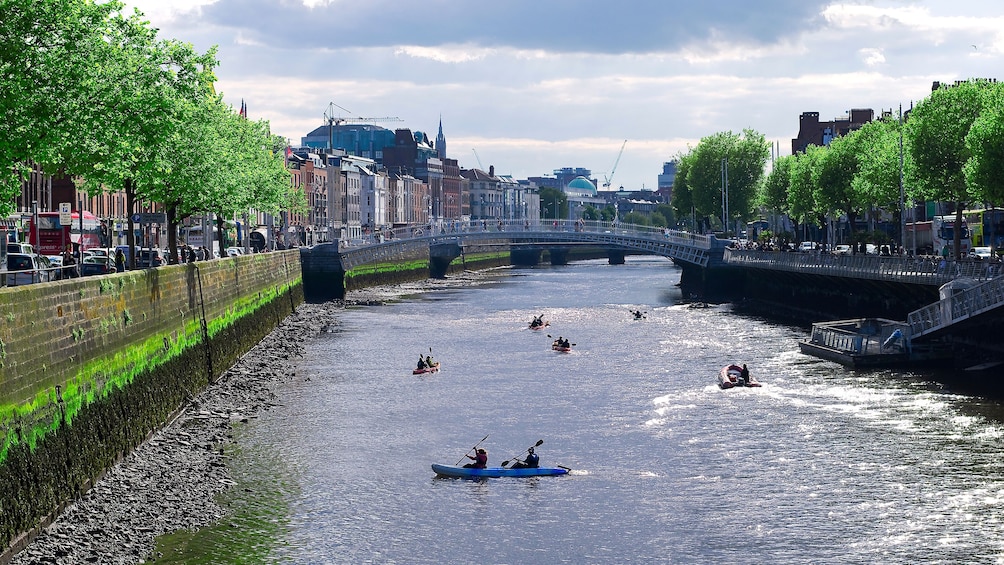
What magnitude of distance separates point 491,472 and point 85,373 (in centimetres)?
1118

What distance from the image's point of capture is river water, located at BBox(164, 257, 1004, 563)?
103 ft

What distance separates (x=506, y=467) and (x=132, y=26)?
1712cm

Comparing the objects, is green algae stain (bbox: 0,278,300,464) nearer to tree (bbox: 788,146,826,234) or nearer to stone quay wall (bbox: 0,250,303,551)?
stone quay wall (bbox: 0,250,303,551)

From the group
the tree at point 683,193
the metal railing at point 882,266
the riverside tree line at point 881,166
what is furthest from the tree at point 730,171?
the metal railing at point 882,266

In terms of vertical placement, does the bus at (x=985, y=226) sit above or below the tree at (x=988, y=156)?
below

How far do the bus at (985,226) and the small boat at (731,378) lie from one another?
109 ft

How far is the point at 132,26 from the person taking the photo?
4122cm

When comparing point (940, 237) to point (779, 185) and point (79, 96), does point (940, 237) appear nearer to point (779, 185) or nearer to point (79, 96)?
point (779, 185)

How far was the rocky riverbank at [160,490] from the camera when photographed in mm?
29205

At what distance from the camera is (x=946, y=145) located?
77.6 m

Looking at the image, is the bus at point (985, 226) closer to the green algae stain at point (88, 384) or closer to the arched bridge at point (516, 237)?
the arched bridge at point (516, 237)

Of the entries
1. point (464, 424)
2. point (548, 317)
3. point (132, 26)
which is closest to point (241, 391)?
point (464, 424)

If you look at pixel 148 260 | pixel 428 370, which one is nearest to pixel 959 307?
pixel 428 370

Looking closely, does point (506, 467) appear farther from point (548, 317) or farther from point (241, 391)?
point (548, 317)
